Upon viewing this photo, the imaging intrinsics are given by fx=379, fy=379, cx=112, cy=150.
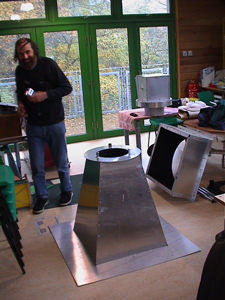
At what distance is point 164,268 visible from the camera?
2.58 m

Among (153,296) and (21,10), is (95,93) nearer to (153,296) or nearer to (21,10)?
(21,10)

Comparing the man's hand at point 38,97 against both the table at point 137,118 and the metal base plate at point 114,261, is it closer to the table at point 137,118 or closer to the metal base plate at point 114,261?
the metal base plate at point 114,261

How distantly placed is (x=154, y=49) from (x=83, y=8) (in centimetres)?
137

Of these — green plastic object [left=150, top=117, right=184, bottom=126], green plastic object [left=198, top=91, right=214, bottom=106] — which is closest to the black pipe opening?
green plastic object [left=150, top=117, right=184, bottom=126]

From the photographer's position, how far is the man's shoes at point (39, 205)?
141 inches

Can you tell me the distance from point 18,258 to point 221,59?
5.42 m

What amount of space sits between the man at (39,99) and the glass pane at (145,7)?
3108mm

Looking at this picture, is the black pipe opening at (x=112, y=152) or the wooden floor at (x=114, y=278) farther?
the black pipe opening at (x=112, y=152)

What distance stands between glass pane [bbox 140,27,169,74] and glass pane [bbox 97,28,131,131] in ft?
1.04

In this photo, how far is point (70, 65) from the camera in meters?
5.99

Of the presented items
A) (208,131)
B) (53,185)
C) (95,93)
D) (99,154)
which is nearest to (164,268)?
(99,154)

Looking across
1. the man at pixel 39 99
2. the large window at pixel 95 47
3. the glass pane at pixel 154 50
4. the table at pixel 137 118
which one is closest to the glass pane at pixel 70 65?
the large window at pixel 95 47

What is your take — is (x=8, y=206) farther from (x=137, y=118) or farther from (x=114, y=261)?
(x=137, y=118)

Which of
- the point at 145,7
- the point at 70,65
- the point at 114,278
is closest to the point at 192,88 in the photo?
the point at 145,7
